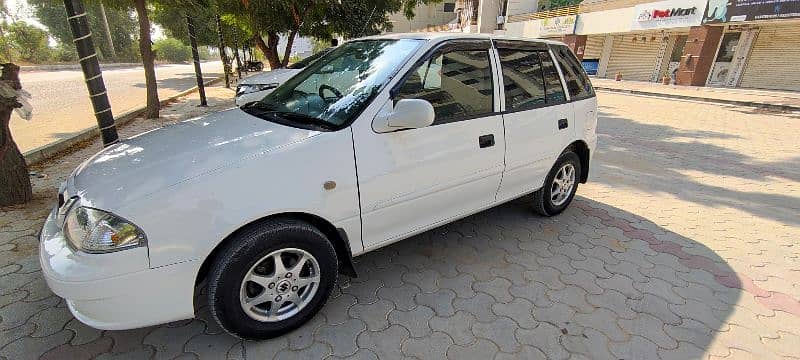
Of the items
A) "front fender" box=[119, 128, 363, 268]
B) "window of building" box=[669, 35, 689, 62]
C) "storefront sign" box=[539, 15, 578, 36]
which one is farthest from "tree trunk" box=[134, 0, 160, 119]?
"storefront sign" box=[539, 15, 578, 36]

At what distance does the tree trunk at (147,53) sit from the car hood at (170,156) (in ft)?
24.3

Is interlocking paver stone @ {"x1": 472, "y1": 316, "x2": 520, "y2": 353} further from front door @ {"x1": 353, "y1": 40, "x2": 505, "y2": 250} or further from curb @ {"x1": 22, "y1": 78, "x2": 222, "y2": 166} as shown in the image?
curb @ {"x1": 22, "y1": 78, "x2": 222, "y2": 166}

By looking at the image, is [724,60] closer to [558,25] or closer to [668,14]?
[668,14]

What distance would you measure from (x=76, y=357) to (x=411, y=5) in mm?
15115

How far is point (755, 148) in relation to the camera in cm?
714

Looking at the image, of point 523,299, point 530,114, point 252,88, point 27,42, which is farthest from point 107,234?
point 27,42

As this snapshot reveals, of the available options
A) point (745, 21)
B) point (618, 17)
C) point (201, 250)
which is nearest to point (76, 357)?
point (201, 250)

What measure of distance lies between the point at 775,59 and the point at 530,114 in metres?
21.1

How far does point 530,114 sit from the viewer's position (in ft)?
10.1

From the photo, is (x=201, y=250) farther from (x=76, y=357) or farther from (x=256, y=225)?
(x=76, y=357)

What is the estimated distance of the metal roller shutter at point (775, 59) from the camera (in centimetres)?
1619

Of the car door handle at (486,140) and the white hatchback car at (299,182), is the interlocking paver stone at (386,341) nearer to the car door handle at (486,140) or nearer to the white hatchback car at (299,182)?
the white hatchback car at (299,182)

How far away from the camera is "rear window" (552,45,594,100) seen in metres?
3.50

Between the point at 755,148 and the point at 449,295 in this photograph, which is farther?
the point at 755,148
